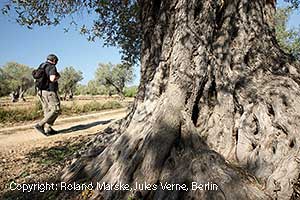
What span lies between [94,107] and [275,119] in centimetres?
2122

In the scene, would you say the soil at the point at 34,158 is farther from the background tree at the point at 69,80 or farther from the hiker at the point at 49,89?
the background tree at the point at 69,80

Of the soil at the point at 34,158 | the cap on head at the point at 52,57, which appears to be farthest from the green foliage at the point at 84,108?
the cap on head at the point at 52,57

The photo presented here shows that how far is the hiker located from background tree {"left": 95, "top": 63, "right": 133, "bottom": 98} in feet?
210

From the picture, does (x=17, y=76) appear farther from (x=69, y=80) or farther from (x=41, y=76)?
(x=41, y=76)

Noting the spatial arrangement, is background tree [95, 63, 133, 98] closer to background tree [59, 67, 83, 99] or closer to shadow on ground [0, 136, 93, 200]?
background tree [59, 67, 83, 99]

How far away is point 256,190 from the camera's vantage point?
2.75m

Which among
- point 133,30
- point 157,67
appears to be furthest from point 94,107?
point 157,67

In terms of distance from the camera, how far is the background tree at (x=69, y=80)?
73500 millimetres

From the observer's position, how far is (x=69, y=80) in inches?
3004

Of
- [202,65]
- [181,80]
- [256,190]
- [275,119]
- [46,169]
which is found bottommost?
[46,169]

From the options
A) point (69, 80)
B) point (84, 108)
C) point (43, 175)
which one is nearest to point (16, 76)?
point (69, 80)

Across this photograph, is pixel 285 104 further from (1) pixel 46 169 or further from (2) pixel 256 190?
(1) pixel 46 169

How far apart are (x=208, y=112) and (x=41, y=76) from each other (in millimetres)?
6933

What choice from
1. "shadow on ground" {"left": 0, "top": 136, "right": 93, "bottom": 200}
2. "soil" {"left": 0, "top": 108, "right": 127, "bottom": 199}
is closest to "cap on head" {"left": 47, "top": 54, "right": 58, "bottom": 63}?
"soil" {"left": 0, "top": 108, "right": 127, "bottom": 199}
